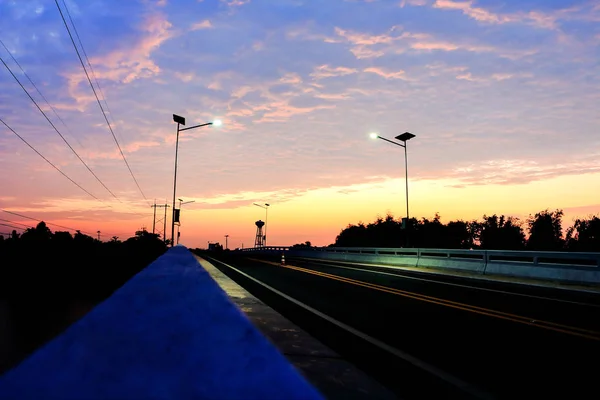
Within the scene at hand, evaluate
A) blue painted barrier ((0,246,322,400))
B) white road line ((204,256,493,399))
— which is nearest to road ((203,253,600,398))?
white road line ((204,256,493,399))

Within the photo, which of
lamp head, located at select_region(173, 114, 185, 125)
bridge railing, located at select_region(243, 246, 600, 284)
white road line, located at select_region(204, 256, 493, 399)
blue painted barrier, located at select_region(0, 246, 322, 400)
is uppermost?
lamp head, located at select_region(173, 114, 185, 125)

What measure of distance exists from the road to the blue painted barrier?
2291 millimetres

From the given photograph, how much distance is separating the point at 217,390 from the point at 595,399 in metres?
4.02

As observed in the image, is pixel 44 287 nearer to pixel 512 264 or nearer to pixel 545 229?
pixel 512 264

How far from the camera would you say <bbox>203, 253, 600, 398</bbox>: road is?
5.29 meters

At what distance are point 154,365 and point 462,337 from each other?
6.15 m

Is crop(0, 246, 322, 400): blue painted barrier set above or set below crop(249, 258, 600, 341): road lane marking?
above

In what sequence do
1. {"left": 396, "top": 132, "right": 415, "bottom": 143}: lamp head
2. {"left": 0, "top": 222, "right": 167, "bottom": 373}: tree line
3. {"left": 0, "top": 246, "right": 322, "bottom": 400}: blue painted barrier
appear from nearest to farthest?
{"left": 0, "top": 246, "right": 322, "bottom": 400}: blue painted barrier → {"left": 0, "top": 222, "right": 167, "bottom": 373}: tree line → {"left": 396, "top": 132, "right": 415, "bottom": 143}: lamp head

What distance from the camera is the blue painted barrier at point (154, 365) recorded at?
8.04ft

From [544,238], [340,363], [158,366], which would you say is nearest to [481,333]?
[340,363]

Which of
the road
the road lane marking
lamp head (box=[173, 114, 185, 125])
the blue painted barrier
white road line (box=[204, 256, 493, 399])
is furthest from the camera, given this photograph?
lamp head (box=[173, 114, 185, 125])

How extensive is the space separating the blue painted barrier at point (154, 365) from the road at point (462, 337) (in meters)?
2.29

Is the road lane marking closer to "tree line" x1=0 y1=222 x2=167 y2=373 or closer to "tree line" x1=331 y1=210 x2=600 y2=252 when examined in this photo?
"tree line" x1=0 y1=222 x2=167 y2=373

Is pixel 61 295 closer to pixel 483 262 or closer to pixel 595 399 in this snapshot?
pixel 595 399
